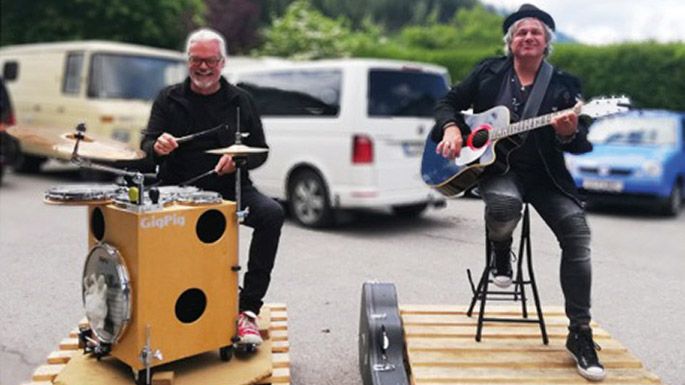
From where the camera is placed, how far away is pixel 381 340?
3537mm

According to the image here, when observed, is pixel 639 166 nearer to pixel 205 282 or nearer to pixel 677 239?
pixel 677 239

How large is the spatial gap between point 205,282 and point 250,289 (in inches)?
21.8

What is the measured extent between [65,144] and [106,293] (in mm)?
712

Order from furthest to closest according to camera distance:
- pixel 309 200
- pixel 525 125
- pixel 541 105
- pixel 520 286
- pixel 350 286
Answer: pixel 309 200, pixel 350 286, pixel 520 286, pixel 541 105, pixel 525 125

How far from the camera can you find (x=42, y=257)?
5234 mm

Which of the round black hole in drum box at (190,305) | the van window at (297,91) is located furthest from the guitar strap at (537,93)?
the van window at (297,91)

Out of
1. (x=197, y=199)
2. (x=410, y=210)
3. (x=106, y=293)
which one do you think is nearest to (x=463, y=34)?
(x=410, y=210)

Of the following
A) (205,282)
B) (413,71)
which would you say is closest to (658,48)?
(413,71)

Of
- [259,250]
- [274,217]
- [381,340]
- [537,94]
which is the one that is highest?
[537,94]

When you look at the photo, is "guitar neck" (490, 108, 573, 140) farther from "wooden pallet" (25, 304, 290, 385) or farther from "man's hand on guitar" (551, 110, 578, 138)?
"wooden pallet" (25, 304, 290, 385)

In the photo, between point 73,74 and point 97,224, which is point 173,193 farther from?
point 73,74

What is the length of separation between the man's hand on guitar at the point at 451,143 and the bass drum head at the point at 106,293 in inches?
66.6

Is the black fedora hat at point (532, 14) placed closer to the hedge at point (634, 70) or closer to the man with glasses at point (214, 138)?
the man with glasses at point (214, 138)

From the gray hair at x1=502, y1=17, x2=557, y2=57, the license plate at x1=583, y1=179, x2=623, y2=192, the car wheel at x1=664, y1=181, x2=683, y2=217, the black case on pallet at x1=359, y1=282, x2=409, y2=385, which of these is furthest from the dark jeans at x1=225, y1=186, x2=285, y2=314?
the car wheel at x1=664, y1=181, x2=683, y2=217
